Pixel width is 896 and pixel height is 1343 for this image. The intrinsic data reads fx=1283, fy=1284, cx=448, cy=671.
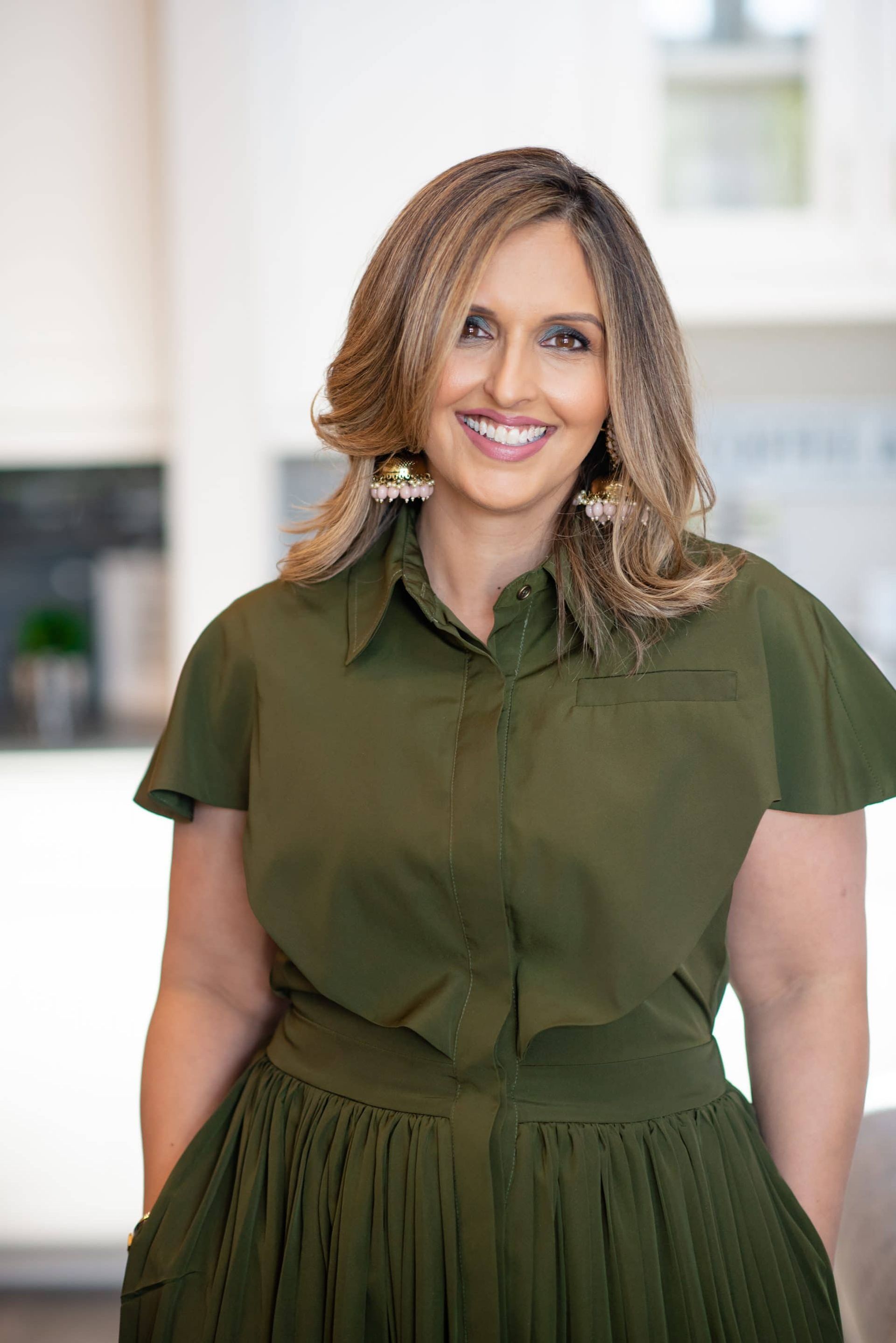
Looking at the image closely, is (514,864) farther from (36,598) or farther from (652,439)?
(36,598)

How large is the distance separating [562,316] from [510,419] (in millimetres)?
96

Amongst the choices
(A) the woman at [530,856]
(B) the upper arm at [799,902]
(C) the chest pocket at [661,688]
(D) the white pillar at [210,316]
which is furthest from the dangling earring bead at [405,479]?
(D) the white pillar at [210,316]

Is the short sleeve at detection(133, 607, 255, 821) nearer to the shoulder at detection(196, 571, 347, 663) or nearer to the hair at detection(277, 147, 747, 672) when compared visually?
the shoulder at detection(196, 571, 347, 663)

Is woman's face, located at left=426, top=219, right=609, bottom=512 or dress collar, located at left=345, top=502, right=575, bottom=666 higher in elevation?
woman's face, located at left=426, top=219, right=609, bottom=512

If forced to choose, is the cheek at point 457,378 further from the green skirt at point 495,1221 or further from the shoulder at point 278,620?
the green skirt at point 495,1221

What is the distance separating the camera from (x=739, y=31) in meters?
2.35

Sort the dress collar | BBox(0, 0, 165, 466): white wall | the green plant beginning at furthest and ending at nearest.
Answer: the green plant, BBox(0, 0, 165, 466): white wall, the dress collar

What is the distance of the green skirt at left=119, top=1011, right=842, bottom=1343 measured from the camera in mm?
1014

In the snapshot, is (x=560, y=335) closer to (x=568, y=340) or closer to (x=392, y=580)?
(x=568, y=340)

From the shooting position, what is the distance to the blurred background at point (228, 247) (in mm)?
2248

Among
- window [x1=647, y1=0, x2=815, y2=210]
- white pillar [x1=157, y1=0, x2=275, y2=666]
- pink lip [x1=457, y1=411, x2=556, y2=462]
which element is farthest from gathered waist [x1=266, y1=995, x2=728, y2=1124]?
window [x1=647, y1=0, x2=815, y2=210]

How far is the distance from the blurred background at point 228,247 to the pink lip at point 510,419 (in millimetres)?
1243

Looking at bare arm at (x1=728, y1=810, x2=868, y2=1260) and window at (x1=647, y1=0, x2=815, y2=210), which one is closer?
bare arm at (x1=728, y1=810, x2=868, y2=1260)

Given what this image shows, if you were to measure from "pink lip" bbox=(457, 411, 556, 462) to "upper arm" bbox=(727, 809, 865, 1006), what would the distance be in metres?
0.37
